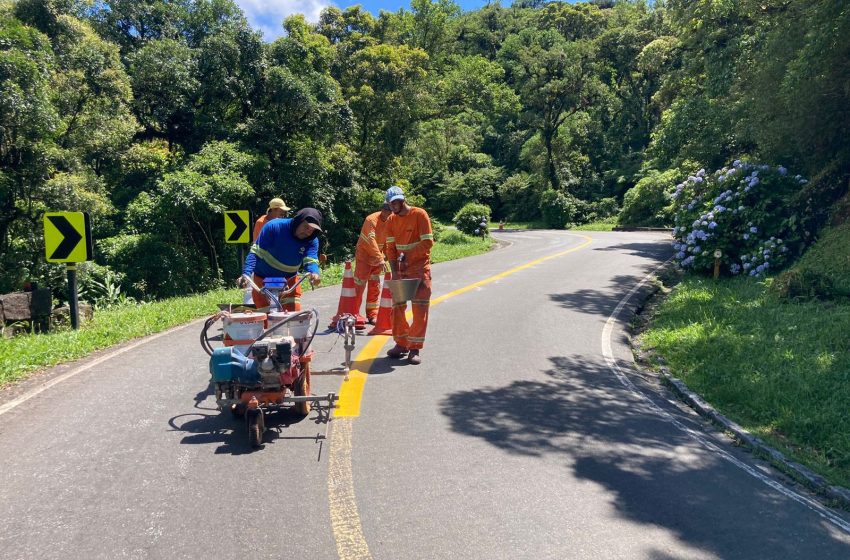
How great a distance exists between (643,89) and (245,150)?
43868 millimetres

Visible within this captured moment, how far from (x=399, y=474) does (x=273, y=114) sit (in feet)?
66.1

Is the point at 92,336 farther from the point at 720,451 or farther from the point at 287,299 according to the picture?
the point at 720,451

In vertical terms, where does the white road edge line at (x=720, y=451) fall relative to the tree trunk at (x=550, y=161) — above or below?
below

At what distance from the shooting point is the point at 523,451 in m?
5.12

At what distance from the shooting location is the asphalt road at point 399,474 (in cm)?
373

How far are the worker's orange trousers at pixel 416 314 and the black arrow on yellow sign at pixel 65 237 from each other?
5097 mm

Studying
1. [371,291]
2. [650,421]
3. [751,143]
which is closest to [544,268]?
[751,143]

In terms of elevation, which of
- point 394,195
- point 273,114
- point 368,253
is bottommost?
point 368,253

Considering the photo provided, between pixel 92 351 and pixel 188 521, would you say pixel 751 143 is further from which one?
pixel 188 521

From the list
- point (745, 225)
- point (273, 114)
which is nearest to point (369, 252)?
point (745, 225)

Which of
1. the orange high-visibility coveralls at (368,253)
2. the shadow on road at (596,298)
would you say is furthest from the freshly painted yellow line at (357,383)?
the shadow on road at (596,298)

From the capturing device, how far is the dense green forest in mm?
13391

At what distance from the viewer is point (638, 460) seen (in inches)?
199

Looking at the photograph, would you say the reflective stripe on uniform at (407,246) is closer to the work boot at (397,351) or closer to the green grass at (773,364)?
the work boot at (397,351)
